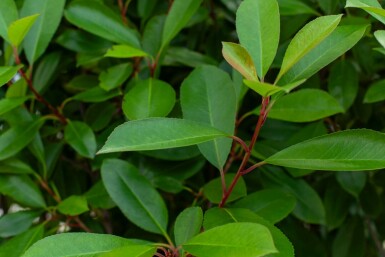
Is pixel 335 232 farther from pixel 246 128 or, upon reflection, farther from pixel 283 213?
pixel 283 213

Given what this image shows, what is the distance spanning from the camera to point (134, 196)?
2.79ft

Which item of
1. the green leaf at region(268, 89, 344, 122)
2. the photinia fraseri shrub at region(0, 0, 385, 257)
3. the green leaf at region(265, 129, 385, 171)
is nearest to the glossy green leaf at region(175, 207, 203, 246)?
the photinia fraseri shrub at region(0, 0, 385, 257)

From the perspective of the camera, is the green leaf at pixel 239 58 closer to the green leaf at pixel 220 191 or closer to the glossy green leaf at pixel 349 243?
the green leaf at pixel 220 191

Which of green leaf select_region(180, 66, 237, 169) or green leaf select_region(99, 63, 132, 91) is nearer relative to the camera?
green leaf select_region(180, 66, 237, 169)

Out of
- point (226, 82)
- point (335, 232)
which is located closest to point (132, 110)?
point (226, 82)

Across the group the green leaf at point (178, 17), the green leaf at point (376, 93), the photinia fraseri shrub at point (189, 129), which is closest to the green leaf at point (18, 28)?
the photinia fraseri shrub at point (189, 129)

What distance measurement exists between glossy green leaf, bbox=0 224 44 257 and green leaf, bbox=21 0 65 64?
294mm

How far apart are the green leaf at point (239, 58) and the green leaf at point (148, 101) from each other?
202mm

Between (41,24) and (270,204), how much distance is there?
0.50 metres

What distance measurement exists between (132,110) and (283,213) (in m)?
0.27

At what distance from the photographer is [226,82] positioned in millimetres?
831

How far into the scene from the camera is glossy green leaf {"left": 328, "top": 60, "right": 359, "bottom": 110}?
1.04m

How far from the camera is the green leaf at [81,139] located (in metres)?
0.95

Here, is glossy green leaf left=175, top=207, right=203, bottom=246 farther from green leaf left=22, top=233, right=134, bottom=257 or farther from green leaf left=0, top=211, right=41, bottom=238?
green leaf left=0, top=211, right=41, bottom=238
